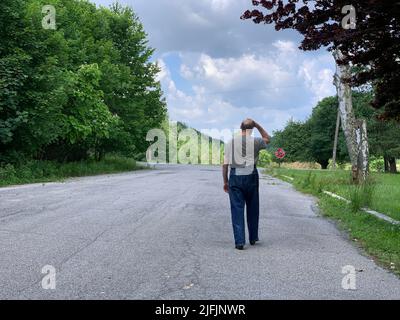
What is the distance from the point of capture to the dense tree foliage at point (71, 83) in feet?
65.2

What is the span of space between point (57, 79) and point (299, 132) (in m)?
70.5

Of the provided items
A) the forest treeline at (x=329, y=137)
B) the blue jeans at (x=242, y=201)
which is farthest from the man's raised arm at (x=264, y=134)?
the forest treeline at (x=329, y=137)

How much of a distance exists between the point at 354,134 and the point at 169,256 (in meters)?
17.0

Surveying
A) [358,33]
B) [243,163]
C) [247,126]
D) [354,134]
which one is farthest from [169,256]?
[354,134]

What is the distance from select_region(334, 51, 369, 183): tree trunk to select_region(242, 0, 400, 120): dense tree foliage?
496 inches

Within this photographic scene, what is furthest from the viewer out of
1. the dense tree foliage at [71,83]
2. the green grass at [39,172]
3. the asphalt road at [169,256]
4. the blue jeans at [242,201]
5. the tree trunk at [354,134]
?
the tree trunk at [354,134]

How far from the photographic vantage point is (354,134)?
21.5 metres

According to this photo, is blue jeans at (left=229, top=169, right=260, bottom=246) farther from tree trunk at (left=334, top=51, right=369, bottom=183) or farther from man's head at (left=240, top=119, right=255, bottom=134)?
tree trunk at (left=334, top=51, right=369, bottom=183)

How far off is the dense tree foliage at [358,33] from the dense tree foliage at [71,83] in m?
13.3

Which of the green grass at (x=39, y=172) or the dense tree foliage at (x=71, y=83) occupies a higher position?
the dense tree foliage at (x=71, y=83)

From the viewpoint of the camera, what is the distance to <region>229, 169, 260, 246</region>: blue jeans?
699cm

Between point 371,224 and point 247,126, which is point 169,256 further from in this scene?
point 371,224

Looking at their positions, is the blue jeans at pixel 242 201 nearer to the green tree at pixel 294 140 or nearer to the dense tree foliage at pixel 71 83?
the dense tree foliage at pixel 71 83

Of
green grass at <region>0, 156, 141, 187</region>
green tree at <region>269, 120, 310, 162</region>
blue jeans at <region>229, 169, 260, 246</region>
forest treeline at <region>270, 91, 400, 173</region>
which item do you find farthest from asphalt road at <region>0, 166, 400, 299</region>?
green tree at <region>269, 120, 310, 162</region>
